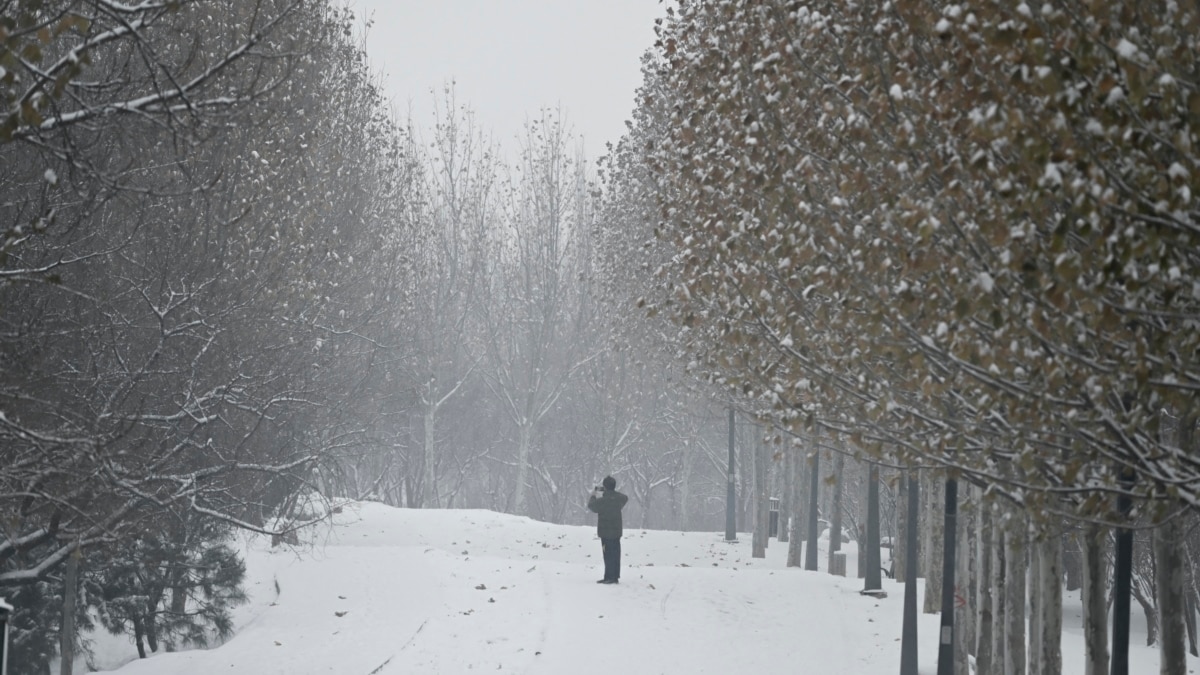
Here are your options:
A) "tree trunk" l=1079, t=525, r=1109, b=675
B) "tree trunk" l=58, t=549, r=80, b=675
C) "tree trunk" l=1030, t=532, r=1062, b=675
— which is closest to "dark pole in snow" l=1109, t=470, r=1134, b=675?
"tree trunk" l=1079, t=525, r=1109, b=675

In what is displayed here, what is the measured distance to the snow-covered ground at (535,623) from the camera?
1472 cm

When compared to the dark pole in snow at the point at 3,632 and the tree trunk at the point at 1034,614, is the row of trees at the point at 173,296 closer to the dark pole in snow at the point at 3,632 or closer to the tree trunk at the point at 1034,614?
the dark pole in snow at the point at 3,632

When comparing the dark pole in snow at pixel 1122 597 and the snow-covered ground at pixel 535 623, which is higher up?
the dark pole in snow at pixel 1122 597

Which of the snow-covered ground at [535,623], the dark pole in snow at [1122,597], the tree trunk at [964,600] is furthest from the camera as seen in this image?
the snow-covered ground at [535,623]

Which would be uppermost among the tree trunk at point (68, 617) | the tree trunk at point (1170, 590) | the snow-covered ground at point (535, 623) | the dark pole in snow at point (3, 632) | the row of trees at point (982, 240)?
the row of trees at point (982, 240)

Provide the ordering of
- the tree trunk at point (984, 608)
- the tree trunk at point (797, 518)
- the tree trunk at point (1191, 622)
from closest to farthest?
1. the tree trunk at point (984, 608)
2. the tree trunk at point (1191, 622)
3. the tree trunk at point (797, 518)

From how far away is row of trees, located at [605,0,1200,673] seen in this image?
5.40m

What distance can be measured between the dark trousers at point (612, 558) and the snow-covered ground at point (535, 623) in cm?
31

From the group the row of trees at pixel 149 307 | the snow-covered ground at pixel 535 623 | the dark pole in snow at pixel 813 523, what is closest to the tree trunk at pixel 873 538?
the snow-covered ground at pixel 535 623

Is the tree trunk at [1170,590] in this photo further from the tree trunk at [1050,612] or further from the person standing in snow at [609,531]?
the person standing in snow at [609,531]

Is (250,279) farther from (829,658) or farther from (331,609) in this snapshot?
(829,658)

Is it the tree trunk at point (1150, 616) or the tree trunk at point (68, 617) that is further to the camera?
the tree trunk at point (1150, 616)

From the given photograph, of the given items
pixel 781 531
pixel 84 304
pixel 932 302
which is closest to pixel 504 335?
pixel 781 531

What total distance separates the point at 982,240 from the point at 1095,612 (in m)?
3.88
